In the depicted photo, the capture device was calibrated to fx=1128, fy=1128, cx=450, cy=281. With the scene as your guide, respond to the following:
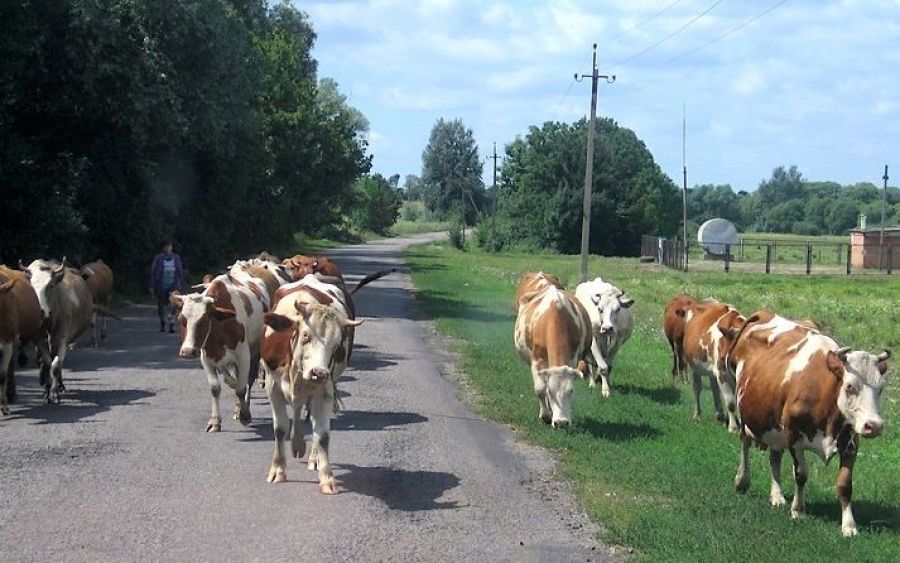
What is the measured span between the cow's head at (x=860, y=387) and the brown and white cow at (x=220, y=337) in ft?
22.7

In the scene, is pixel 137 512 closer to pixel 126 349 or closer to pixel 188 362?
pixel 188 362

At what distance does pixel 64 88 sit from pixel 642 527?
2398 centimetres

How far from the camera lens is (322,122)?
64.4m

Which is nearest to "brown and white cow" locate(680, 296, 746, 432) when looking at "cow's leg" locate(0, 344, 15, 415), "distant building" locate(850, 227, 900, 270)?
"cow's leg" locate(0, 344, 15, 415)

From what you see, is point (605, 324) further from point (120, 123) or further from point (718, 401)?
point (120, 123)

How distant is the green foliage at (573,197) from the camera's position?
280 feet

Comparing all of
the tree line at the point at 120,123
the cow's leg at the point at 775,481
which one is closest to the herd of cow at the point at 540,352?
the cow's leg at the point at 775,481

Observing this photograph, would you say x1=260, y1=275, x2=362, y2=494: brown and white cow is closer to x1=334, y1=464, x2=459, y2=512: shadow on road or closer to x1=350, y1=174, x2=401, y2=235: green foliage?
x1=334, y1=464, x2=459, y2=512: shadow on road

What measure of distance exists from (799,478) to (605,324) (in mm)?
8028

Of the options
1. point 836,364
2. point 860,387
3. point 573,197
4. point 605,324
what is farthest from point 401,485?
point 573,197

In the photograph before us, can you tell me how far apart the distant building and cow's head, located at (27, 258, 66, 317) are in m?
51.2

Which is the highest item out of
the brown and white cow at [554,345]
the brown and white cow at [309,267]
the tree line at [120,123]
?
the tree line at [120,123]

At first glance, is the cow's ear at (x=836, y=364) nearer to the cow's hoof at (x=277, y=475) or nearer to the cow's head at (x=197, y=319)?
the cow's hoof at (x=277, y=475)

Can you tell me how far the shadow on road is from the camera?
32.7ft
